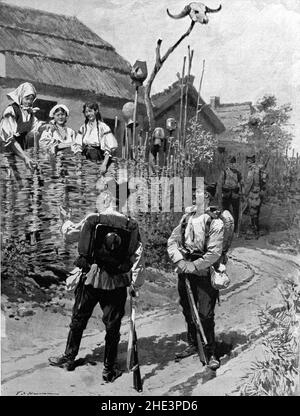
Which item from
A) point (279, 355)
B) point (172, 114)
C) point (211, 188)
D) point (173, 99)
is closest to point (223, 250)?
point (211, 188)

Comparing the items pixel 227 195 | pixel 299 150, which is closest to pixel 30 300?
pixel 227 195

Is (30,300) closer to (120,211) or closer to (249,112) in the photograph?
(120,211)

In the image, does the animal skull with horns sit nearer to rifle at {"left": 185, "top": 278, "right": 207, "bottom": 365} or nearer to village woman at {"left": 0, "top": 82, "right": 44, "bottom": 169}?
village woman at {"left": 0, "top": 82, "right": 44, "bottom": 169}

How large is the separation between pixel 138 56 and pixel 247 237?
173 centimetres

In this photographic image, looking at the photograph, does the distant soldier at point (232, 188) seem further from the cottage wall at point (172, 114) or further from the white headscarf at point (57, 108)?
the white headscarf at point (57, 108)

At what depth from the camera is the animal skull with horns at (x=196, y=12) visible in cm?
566

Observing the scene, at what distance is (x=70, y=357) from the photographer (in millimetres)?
5203

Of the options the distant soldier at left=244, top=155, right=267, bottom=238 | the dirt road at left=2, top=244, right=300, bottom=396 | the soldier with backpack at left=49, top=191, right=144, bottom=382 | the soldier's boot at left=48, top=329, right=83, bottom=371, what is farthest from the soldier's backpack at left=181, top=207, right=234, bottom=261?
the soldier's boot at left=48, top=329, right=83, bottom=371

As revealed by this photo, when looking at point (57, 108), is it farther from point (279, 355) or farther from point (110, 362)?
point (279, 355)

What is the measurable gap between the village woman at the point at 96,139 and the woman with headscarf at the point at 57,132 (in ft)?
0.36

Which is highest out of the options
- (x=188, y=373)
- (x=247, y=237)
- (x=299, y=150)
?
(x=299, y=150)

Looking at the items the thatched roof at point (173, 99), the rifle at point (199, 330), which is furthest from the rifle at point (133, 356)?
the thatched roof at point (173, 99)

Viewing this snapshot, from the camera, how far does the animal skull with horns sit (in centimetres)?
566

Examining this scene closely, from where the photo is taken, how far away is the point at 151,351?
5395mm
